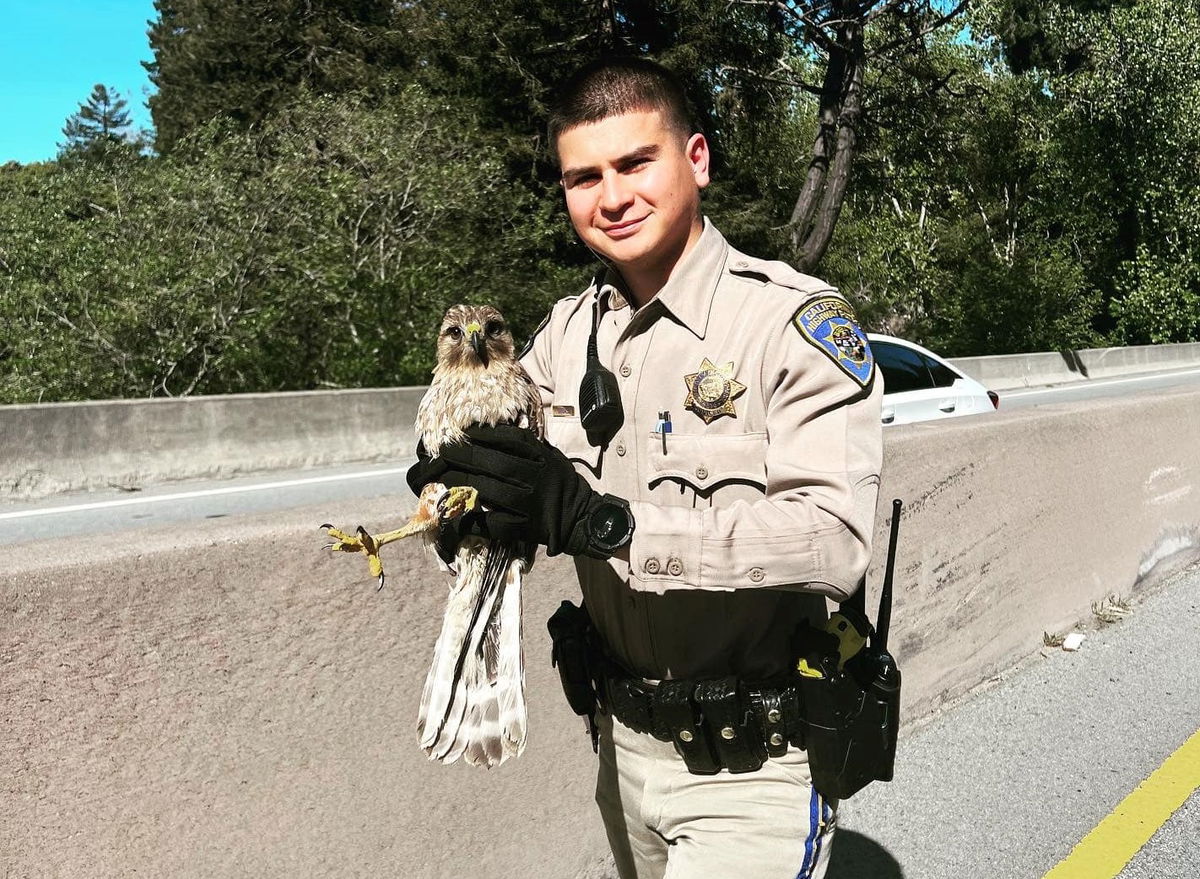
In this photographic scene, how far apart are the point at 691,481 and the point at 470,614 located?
49cm

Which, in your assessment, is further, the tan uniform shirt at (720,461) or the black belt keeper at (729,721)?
the black belt keeper at (729,721)

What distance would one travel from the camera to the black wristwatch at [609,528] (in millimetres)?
1777

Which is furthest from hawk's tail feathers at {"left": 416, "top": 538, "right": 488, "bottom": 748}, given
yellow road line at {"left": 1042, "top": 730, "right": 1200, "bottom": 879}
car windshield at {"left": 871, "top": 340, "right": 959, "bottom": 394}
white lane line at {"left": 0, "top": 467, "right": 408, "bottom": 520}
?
car windshield at {"left": 871, "top": 340, "right": 959, "bottom": 394}

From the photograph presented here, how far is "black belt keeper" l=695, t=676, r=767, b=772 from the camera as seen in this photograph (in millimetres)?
2008

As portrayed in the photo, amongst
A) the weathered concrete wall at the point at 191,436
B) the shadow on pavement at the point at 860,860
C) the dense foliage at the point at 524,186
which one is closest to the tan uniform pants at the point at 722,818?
the shadow on pavement at the point at 860,860

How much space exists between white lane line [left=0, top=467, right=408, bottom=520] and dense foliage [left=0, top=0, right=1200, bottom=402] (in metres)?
3.64

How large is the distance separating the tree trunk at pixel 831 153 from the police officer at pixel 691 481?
2117 cm

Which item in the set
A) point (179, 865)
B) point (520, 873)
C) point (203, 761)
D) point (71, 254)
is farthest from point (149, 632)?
point (71, 254)

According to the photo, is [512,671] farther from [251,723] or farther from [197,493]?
[197,493]

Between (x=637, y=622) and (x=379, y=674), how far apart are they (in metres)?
0.87

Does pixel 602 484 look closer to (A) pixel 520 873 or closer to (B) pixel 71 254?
(A) pixel 520 873

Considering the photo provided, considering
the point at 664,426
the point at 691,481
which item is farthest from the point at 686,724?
the point at 664,426

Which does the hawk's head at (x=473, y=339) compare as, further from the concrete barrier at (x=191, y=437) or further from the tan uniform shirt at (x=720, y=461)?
the concrete barrier at (x=191, y=437)

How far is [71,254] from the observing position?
48.4 ft
